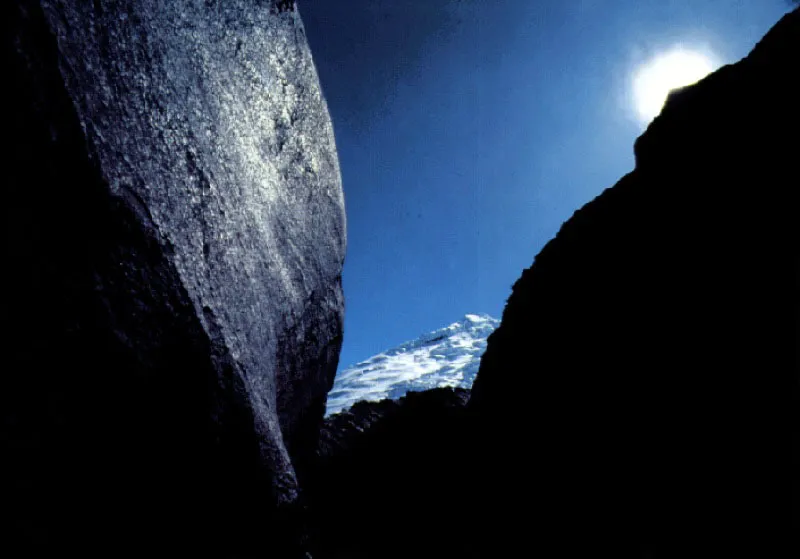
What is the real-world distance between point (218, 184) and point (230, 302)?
2.13ft

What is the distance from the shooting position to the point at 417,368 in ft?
175

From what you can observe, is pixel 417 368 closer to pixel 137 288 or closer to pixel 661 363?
pixel 661 363

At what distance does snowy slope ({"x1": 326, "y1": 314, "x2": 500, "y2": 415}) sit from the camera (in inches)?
1646

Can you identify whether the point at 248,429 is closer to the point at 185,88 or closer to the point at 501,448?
the point at 185,88

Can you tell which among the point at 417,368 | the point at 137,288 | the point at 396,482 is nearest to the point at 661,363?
the point at 137,288

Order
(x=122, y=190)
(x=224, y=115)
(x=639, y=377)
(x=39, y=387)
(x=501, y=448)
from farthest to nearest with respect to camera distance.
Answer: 1. (x=501, y=448)
2. (x=639, y=377)
3. (x=224, y=115)
4. (x=122, y=190)
5. (x=39, y=387)

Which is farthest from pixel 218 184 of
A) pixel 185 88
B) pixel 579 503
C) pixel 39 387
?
pixel 579 503

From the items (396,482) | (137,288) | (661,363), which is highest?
(137,288)

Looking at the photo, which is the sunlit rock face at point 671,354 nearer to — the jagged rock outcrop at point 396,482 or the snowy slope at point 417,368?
the jagged rock outcrop at point 396,482

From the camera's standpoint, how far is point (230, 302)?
211cm

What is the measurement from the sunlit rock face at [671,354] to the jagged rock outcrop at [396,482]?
1.27m

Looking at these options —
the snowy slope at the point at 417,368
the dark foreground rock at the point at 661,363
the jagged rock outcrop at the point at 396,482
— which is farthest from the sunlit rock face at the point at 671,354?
the snowy slope at the point at 417,368

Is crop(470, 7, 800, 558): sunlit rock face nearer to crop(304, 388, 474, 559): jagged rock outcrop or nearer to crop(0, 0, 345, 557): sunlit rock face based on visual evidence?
crop(304, 388, 474, 559): jagged rock outcrop

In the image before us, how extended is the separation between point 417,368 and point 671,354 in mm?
51523
